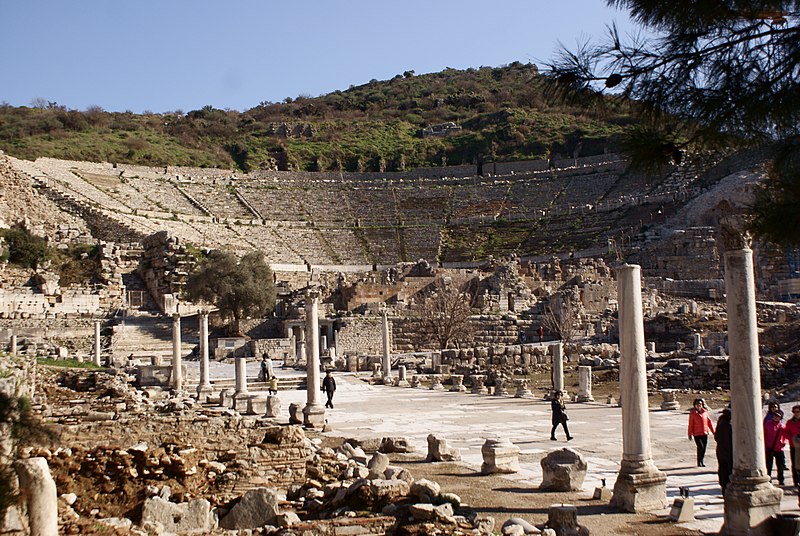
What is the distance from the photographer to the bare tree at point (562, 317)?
37.9 metres

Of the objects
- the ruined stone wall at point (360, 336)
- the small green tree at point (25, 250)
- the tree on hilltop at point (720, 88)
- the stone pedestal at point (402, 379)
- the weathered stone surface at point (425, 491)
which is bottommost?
the weathered stone surface at point (425, 491)

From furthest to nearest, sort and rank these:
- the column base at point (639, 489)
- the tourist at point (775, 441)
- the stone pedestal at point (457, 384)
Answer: the stone pedestal at point (457, 384) < the tourist at point (775, 441) < the column base at point (639, 489)

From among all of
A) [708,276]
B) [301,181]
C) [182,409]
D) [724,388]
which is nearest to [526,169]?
[301,181]

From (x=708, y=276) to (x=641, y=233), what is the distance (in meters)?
7.88

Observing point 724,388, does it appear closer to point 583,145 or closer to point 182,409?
point 182,409

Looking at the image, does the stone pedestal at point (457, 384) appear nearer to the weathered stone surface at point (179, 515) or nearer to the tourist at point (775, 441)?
the tourist at point (775, 441)

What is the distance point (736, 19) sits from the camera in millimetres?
6934

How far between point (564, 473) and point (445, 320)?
28328mm

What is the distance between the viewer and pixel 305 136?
333ft

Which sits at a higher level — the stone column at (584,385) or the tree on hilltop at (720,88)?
the tree on hilltop at (720,88)

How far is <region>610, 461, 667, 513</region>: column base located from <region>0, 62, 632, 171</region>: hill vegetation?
6657cm

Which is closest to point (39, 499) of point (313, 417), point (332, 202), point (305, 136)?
point (313, 417)

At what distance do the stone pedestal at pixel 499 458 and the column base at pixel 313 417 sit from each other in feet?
19.4

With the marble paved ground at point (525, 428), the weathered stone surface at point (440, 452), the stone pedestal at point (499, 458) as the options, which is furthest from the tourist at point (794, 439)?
the weathered stone surface at point (440, 452)
